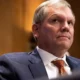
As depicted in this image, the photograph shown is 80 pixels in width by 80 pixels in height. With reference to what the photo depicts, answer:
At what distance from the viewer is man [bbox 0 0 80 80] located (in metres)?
1.14

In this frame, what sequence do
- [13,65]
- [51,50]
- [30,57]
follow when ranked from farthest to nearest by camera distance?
[51,50], [30,57], [13,65]

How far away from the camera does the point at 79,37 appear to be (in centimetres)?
413

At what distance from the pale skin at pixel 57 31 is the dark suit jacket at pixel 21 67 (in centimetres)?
10

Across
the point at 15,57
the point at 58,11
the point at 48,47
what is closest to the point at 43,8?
the point at 58,11

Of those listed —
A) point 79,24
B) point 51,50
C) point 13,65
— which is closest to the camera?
point 13,65

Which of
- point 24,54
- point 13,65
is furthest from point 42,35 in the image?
point 13,65

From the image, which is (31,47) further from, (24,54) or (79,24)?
(24,54)

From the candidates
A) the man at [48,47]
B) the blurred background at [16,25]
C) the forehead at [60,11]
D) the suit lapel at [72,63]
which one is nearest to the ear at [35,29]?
the man at [48,47]

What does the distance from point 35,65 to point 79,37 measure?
3033mm

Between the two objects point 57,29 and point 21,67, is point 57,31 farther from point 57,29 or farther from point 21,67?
point 21,67

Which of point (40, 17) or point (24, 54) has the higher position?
point (40, 17)

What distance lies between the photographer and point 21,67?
114cm

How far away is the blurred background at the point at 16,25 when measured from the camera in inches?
141

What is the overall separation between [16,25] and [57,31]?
2.47 metres
